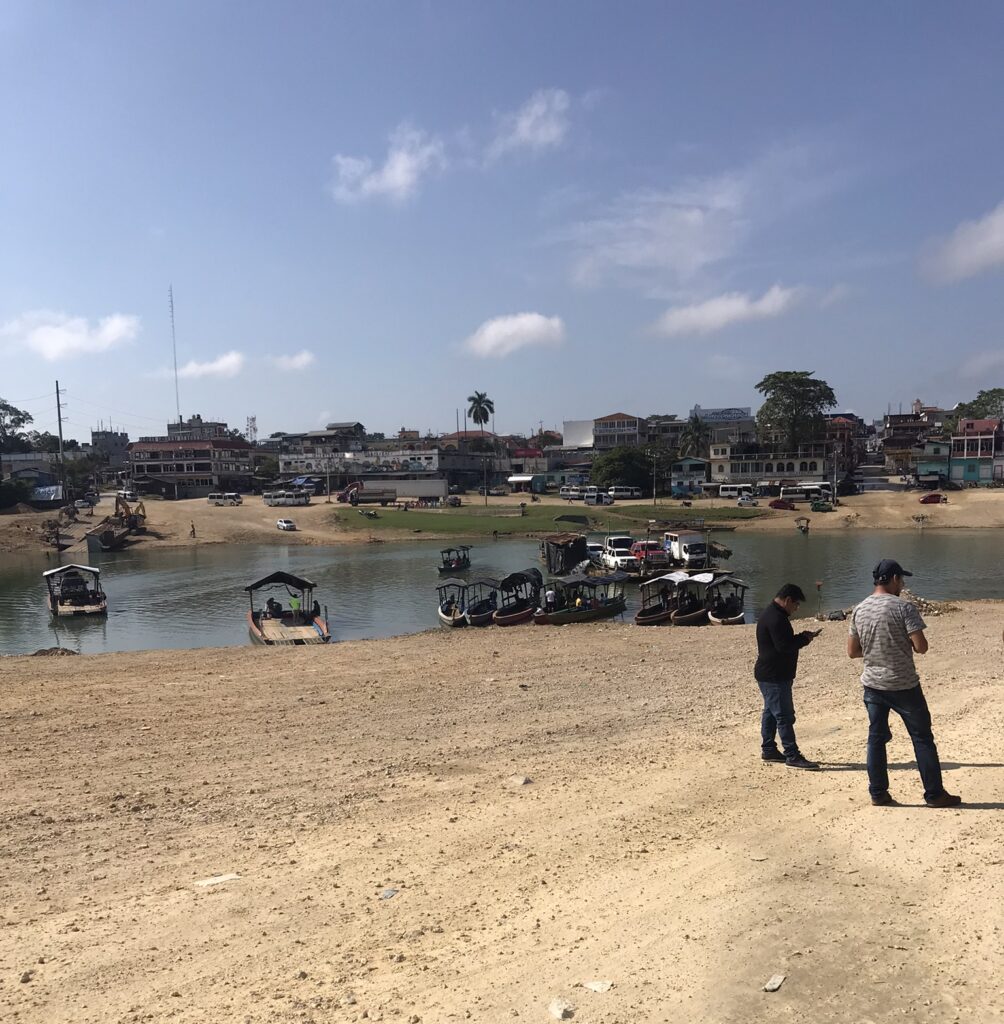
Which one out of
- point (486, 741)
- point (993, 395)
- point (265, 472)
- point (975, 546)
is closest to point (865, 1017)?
point (486, 741)

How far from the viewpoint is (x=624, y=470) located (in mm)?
103375

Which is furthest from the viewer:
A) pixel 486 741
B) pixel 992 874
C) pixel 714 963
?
pixel 486 741

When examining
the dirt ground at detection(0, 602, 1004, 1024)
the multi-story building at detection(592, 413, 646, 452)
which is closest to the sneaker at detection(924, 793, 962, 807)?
the dirt ground at detection(0, 602, 1004, 1024)

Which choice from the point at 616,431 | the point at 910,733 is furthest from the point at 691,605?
the point at 616,431

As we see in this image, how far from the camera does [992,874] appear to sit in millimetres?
5762

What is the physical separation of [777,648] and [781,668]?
8.5 inches

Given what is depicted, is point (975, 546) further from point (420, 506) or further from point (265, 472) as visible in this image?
point (265, 472)

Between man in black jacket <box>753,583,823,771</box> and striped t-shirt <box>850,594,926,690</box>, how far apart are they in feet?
4.18

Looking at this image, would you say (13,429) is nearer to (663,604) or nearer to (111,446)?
(111,446)

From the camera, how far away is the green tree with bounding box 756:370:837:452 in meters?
102

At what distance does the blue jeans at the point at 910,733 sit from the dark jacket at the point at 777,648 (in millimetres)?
Answer: 1300

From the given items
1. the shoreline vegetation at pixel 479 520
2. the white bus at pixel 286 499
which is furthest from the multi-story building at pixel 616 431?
the white bus at pixel 286 499

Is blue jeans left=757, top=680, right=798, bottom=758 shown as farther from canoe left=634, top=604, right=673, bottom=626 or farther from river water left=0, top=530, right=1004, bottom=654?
river water left=0, top=530, right=1004, bottom=654

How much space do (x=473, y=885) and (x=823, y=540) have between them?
6910cm
